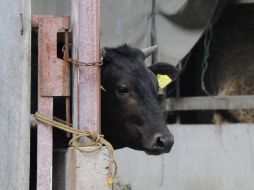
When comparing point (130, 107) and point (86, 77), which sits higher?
point (86, 77)

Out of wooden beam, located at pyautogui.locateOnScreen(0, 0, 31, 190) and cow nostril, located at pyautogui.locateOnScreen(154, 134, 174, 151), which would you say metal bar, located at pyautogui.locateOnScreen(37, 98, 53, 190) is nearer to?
wooden beam, located at pyautogui.locateOnScreen(0, 0, 31, 190)

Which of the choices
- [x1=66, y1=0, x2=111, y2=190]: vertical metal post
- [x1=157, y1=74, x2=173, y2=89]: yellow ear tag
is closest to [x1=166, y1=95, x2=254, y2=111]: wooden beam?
[x1=157, y1=74, x2=173, y2=89]: yellow ear tag

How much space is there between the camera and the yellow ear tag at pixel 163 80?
505 cm

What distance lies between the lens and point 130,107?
4316 mm

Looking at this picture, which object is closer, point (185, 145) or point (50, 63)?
point (50, 63)

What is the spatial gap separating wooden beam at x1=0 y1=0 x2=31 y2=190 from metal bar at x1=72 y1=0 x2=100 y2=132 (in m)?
0.19

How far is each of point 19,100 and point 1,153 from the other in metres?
0.21

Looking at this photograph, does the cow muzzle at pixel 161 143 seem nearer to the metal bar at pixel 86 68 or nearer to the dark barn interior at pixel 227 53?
the metal bar at pixel 86 68

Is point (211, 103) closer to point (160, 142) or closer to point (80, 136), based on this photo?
point (160, 142)

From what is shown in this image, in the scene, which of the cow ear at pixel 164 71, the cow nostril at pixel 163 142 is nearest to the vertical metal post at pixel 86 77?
the cow nostril at pixel 163 142

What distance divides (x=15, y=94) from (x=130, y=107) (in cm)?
185

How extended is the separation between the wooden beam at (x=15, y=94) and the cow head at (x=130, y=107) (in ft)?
5.57

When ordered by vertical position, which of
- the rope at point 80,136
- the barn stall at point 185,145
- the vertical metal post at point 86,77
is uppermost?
the vertical metal post at point 86,77

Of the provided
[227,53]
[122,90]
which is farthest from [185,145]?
[122,90]
